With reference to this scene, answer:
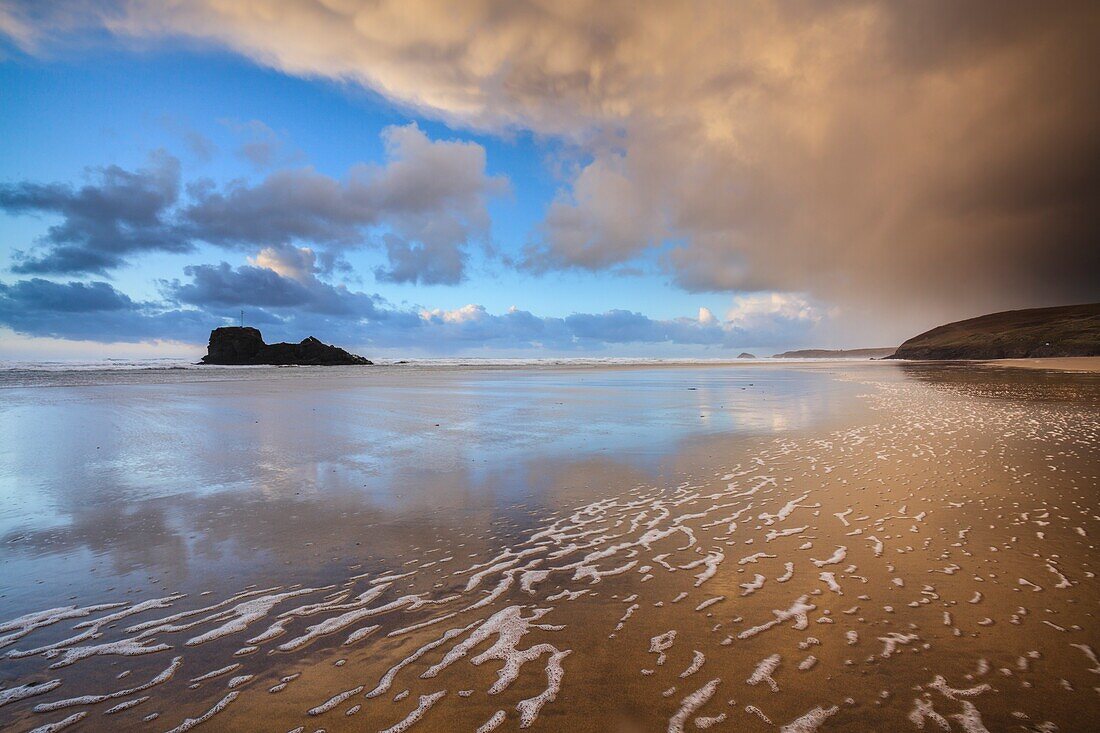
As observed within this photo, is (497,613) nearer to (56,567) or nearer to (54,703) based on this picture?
(54,703)

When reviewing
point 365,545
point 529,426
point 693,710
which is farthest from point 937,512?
point 529,426

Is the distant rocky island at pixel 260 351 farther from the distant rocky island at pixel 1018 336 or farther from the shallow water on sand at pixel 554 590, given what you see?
the distant rocky island at pixel 1018 336

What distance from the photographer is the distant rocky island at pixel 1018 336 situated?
74.0m

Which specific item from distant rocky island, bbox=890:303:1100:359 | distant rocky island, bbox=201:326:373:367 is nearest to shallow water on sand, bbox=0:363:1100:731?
distant rocky island, bbox=890:303:1100:359

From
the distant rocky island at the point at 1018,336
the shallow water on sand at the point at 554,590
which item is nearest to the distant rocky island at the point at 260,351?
the shallow water on sand at the point at 554,590

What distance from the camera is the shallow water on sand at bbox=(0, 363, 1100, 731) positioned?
3.23 metres

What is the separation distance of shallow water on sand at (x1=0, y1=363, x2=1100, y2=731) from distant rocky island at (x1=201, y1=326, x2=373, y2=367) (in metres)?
98.6

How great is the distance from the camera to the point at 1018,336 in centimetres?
8525

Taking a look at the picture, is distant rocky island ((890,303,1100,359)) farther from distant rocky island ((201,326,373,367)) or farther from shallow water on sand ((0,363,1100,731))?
distant rocky island ((201,326,373,367))

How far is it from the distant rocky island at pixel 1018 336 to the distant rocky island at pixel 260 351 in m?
124

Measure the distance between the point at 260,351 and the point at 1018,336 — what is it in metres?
145

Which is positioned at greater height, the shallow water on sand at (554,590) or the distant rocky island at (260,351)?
the distant rocky island at (260,351)

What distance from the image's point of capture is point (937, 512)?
6992 mm

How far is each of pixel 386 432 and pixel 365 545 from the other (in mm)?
9154
